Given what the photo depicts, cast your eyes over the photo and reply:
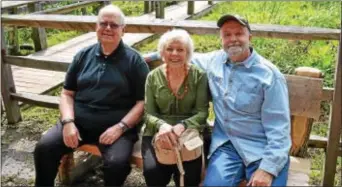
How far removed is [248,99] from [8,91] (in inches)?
111

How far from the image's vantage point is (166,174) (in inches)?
104

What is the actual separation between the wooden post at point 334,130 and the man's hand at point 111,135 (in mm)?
1390

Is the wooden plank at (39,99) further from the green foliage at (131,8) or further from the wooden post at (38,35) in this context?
the green foliage at (131,8)

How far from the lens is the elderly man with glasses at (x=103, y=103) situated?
2.92 meters

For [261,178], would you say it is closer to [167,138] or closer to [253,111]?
[253,111]

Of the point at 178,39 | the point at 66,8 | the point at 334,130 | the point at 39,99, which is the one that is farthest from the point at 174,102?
the point at 66,8

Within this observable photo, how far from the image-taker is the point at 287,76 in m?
2.88

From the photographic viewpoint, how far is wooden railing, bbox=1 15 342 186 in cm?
282

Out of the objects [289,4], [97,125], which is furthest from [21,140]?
[289,4]

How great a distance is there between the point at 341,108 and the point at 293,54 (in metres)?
3.06

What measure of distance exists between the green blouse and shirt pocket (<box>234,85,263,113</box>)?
0.23m

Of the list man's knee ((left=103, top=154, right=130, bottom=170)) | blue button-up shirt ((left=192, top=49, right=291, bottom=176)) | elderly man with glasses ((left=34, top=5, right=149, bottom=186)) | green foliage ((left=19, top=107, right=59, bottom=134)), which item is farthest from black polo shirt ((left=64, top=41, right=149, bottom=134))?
green foliage ((left=19, top=107, right=59, bottom=134))

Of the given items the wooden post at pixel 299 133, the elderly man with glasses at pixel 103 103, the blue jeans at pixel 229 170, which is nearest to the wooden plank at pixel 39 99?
the elderly man with glasses at pixel 103 103

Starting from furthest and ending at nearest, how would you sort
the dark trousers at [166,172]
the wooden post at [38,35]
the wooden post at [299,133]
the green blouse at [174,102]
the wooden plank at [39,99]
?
1. the wooden post at [38,35]
2. the wooden plank at [39,99]
3. the wooden post at [299,133]
4. the green blouse at [174,102]
5. the dark trousers at [166,172]
